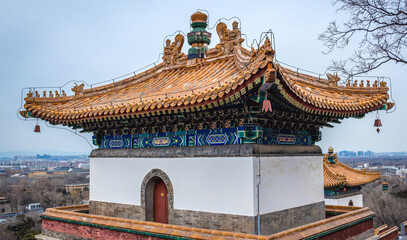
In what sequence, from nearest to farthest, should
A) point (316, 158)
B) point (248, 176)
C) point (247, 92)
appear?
point (247, 92) < point (248, 176) < point (316, 158)

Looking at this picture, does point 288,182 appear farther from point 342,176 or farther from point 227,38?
point 342,176

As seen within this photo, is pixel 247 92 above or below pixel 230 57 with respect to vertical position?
below

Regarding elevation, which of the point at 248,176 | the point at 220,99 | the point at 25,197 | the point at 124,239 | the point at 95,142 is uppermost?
the point at 220,99

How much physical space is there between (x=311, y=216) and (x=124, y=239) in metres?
4.53

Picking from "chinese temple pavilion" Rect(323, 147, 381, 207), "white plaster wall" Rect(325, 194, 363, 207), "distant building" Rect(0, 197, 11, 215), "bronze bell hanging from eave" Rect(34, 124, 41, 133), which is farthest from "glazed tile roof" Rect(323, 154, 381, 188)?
"distant building" Rect(0, 197, 11, 215)

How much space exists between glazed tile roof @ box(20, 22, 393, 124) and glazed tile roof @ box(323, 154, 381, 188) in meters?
12.4

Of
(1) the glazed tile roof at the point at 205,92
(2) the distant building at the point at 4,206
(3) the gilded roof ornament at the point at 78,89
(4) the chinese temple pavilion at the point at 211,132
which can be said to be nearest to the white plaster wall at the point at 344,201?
(4) the chinese temple pavilion at the point at 211,132

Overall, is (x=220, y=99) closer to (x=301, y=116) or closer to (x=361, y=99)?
(x=301, y=116)

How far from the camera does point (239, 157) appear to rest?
8117 mm

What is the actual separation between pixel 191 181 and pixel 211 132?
121cm

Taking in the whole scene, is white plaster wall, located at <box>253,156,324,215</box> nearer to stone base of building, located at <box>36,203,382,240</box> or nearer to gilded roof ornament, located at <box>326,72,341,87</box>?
stone base of building, located at <box>36,203,382,240</box>

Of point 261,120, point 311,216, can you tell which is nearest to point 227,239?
point 261,120

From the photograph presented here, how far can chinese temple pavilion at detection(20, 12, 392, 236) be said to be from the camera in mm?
7828

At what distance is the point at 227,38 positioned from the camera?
33.2ft
